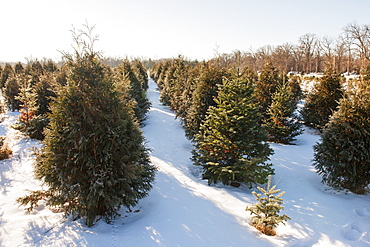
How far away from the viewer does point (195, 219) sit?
495 centimetres

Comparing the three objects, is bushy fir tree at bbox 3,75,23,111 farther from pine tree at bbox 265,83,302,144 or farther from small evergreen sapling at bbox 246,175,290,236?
small evergreen sapling at bbox 246,175,290,236

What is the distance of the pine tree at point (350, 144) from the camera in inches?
243

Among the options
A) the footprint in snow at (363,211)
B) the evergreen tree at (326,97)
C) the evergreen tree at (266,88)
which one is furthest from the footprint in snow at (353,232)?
the evergreen tree at (326,97)

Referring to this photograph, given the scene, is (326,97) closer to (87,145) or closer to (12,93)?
(87,145)

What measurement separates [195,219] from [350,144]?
5106 millimetres

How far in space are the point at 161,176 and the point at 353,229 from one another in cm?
542

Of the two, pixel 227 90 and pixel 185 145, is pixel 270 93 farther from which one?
pixel 227 90

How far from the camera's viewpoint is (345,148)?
250 inches

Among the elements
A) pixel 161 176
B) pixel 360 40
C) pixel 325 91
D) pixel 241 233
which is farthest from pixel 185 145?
pixel 360 40

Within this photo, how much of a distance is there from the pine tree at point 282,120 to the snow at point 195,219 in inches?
161

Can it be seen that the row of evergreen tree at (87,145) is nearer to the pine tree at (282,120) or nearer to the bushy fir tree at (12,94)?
the pine tree at (282,120)

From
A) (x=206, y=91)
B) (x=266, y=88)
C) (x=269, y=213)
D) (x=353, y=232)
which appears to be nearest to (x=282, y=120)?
(x=266, y=88)

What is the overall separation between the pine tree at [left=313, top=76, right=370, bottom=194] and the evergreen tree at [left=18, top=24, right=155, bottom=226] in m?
6.01

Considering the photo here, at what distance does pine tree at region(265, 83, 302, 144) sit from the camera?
11438 mm
